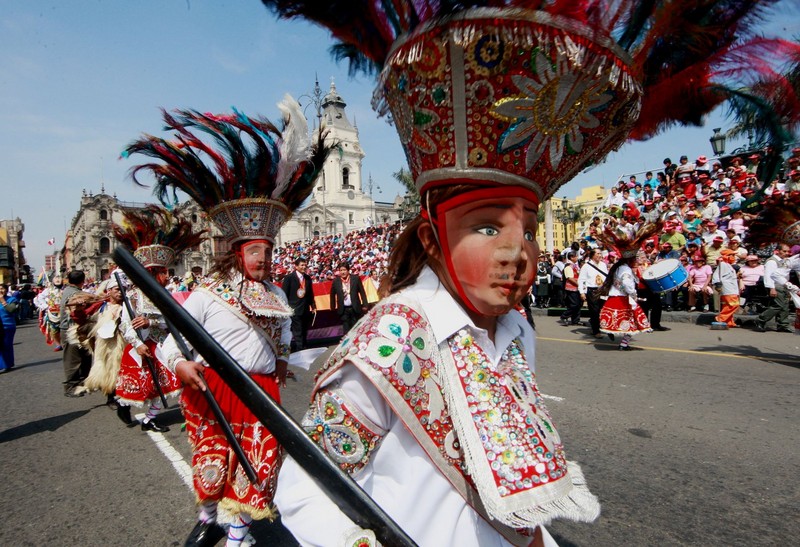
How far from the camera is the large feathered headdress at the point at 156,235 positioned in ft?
19.4

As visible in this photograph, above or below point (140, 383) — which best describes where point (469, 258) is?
above

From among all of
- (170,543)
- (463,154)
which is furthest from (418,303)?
(170,543)

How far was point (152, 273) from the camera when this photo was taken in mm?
5945

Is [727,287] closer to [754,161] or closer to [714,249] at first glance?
[714,249]

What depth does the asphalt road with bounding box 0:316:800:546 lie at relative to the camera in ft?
10.3

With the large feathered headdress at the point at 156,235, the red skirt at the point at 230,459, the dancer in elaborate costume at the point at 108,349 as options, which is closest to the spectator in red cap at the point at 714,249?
the large feathered headdress at the point at 156,235

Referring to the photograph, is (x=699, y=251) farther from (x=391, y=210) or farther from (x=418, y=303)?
(x=391, y=210)

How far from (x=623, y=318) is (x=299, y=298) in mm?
6186

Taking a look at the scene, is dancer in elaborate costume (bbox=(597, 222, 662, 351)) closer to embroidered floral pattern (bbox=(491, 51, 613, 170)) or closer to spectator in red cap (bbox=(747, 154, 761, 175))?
A: spectator in red cap (bbox=(747, 154, 761, 175))

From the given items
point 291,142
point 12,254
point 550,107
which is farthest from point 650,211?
point 12,254

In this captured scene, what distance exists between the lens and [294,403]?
240 inches

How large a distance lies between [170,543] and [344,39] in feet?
11.0

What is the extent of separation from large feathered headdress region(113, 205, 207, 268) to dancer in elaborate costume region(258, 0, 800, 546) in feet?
16.6

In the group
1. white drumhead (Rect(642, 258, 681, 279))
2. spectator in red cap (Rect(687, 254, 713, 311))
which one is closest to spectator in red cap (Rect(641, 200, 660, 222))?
spectator in red cap (Rect(687, 254, 713, 311))
